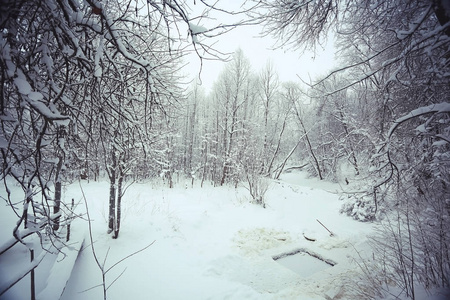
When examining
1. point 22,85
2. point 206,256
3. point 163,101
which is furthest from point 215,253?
point 22,85

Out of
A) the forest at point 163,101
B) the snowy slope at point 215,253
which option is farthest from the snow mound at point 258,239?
the forest at point 163,101

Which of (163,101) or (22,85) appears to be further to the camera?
(163,101)

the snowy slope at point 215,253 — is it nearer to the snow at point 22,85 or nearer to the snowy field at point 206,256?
the snowy field at point 206,256

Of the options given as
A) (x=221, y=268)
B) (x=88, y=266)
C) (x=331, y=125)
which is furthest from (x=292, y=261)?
(x=331, y=125)

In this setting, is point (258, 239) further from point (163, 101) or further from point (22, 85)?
point (22, 85)

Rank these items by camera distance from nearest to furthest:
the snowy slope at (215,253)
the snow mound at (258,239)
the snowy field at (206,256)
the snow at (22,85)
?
the snow at (22,85), the snowy field at (206,256), the snowy slope at (215,253), the snow mound at (258,239)

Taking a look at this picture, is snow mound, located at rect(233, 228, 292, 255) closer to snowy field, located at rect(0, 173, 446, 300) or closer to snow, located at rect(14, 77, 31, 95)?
snowy field, located at rect(0, 173, 446, 300)

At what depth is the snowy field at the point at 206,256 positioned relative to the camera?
340cm

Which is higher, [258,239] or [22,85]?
[22,85]

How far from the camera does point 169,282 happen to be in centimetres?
380

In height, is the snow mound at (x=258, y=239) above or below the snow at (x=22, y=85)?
below

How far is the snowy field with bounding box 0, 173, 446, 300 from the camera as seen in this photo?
3.40 metres

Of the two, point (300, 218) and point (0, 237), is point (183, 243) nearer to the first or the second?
point (0, 237)

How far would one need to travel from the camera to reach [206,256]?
485 centimetres
